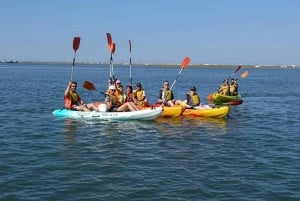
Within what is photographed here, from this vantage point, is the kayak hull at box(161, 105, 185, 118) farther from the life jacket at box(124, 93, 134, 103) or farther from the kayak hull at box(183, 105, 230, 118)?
the life jacket at box(124, 93, 134, 103)

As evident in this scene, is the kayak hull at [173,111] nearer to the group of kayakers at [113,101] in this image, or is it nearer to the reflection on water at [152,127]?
the reflection on water at [152,127]

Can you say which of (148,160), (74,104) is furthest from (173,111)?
(148,160)

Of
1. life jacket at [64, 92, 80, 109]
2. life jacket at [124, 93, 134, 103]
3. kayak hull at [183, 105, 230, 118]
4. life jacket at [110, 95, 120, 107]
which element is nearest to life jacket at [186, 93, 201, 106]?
kayak hull at [183, 105, 230, 118]

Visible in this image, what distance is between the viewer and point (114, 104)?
19.2 metres

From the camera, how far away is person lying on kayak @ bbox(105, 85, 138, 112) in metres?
18.8

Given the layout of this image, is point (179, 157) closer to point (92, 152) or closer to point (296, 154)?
point (92, 152)

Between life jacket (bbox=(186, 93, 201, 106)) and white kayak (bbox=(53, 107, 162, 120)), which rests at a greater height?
life jacket (bbox=(186, 93, 201, 106))

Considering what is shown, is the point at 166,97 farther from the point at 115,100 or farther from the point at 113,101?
the point at 113,101

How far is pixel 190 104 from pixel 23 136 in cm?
863

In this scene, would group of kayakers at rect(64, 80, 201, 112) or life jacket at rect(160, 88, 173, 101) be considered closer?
group of kayakers at rect(64, 80, 201, 112)

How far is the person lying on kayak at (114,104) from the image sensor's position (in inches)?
739

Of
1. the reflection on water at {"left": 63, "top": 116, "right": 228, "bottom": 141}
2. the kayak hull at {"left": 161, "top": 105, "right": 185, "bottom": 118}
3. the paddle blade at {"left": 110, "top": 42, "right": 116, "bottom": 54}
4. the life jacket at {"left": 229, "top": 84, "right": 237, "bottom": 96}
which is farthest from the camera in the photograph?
the life jacket at {"left": 229, "top": 84, "right": 237, "bottom": 96}

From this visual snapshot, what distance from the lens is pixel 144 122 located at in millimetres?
18516

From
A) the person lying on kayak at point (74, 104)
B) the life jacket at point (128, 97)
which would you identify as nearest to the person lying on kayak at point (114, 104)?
the life jacket at point (128, 97)
